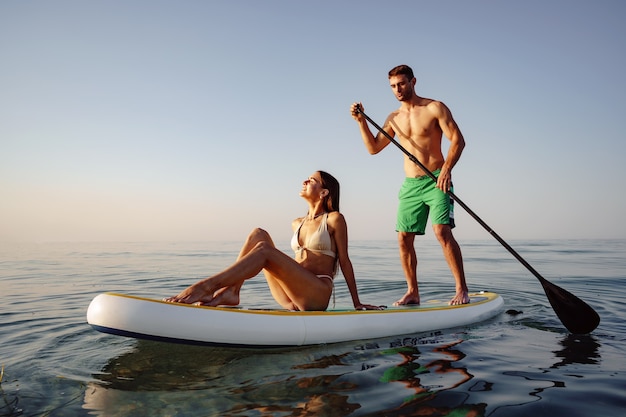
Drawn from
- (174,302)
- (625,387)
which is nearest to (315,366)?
(174,302)

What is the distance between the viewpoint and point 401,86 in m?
5.57

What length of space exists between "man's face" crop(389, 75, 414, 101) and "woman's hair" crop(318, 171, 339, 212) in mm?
1713

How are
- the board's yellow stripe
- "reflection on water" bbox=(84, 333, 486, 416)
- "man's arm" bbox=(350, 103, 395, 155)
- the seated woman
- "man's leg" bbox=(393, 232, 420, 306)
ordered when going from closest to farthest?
1. "reflection on water" bbox=(84, 333, 486, 416)
2. the board's yellow stripe
3. the seated woman
4. "man's leg" bbox=(393, 232, 420, 306)
5. "man's arm" bbox=(350, 103, 395, 155)

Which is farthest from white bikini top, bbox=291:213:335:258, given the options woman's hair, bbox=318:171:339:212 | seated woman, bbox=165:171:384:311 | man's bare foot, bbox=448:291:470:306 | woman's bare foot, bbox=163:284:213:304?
man's bare foot, bbox=448:291:470:306

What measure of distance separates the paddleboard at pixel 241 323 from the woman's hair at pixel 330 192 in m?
1.07

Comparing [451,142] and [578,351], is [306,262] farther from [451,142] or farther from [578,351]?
[578,351]

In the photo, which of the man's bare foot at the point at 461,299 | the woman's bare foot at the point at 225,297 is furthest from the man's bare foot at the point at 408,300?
the woman's bare foot at the point at 225,297

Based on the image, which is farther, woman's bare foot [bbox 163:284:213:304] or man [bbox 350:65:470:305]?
man [bbox 350:65:470:305]

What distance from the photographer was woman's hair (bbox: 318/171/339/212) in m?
4.59

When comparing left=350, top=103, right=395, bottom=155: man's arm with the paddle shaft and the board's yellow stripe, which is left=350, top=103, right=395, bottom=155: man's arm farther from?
the board's yellow stripe

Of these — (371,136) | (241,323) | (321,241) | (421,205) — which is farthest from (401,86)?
(241,323)

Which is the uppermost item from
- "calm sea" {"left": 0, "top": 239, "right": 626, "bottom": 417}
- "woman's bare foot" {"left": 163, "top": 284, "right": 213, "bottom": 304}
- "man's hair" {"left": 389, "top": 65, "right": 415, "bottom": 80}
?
"man's hair" {"left": 389, "top": 65, "right": 415, "bottom": 80}

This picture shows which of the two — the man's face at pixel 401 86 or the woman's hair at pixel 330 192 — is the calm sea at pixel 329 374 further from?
the man's face at pixel 401 86

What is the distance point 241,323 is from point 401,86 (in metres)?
3.56
